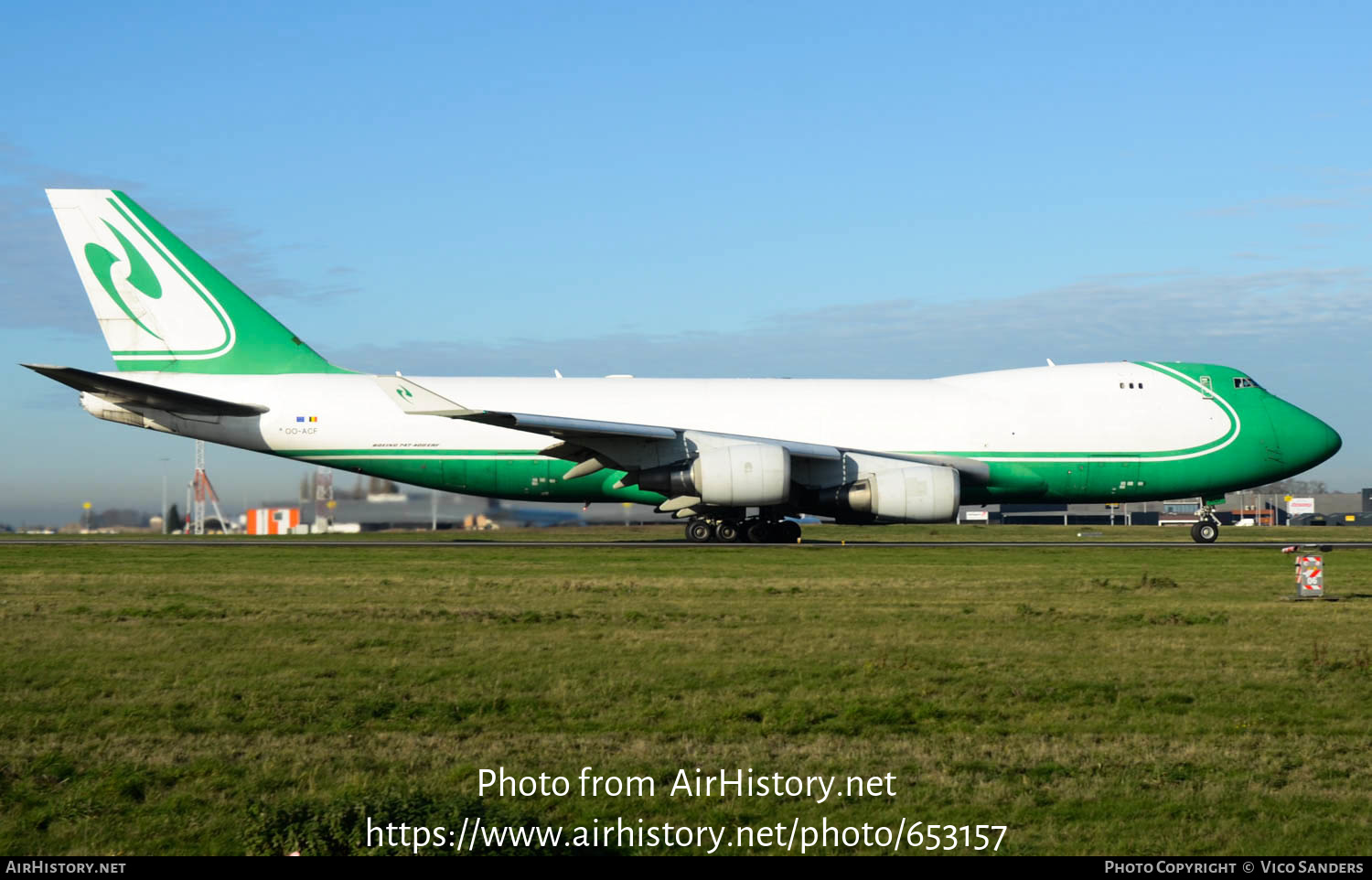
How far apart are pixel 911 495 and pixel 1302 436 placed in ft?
37.9

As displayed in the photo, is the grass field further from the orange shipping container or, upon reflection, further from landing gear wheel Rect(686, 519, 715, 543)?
the orange shipping container

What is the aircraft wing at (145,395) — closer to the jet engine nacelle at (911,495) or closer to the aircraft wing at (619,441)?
the aircraft wing at (619,441)

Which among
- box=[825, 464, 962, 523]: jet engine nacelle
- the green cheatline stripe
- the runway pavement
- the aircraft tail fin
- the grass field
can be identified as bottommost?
the grass field

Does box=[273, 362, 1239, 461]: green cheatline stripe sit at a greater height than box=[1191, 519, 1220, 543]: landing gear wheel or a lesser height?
greater

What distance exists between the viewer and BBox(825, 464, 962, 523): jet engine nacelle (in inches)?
1110

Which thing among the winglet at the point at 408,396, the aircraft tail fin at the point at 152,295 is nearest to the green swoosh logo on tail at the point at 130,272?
the aircraft tail fin at the point at 152,295

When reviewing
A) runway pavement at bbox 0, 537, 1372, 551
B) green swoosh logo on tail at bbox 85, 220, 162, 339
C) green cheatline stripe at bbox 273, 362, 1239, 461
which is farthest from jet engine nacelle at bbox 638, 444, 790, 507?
green swoosh logo on tail at bbox 85, 220, 162, 339

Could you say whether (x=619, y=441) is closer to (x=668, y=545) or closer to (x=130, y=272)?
(x=668, y=545)

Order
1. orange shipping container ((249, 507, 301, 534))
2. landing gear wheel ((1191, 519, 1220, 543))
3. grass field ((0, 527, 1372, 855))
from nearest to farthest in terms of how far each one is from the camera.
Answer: grass field ((0, 527, 1372, 855)) < landing gear wheel ((1191, 519, 1220, 543)) < orange shipping container ((249, 507, 301, 534))

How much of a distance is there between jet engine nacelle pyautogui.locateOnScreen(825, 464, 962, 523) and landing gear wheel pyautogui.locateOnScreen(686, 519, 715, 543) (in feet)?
14.0

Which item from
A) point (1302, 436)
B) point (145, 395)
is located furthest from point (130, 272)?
point (1302, 436)
